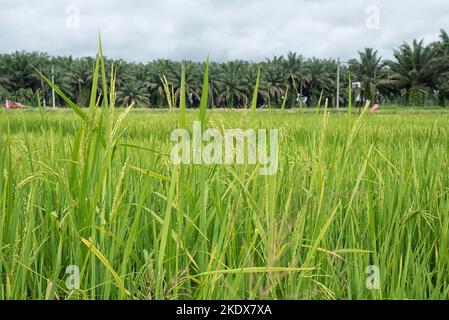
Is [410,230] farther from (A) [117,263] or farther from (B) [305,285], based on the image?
(A) [117,263]

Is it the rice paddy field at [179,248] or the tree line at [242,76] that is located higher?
the tree line at [242,76]

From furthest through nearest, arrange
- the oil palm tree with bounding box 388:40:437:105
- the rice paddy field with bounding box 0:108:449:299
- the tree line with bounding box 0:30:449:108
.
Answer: the oil palm tree with bounding box 388:40:437:105 < the tree line with bounding box 0:30:449:108 < the rice paddy field with bounding box 0:108:449:299

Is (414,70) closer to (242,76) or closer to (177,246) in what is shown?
(242,76)

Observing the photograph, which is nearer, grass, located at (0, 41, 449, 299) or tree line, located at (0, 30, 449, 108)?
grass, located at (0, 41, 449, 299)

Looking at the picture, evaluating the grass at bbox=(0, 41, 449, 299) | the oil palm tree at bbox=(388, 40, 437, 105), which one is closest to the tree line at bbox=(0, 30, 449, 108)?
the oil palm tree at bbox=(388, 40, 437, 105)

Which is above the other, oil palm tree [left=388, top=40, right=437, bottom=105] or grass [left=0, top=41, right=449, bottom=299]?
oil palm tree [left=388, top=40, right=437, bottom=105]

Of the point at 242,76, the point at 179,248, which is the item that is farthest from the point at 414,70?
the point at 179,248

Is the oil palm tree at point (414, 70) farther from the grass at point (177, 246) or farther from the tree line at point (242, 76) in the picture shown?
the grass at point (177, 246)

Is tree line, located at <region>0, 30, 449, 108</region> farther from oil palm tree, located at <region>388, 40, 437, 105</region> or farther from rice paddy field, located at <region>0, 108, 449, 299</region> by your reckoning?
rice paddy field, located at <region>0, 108, 449, 299</region>

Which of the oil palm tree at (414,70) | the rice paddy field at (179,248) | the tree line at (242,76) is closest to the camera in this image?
the rice paddy field at (179,248)

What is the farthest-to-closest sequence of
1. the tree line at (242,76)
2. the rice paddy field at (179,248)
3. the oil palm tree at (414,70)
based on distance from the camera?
the oil palm tree at (414,70)
the tree line at (242,76)
the rice paddy field at (179,248)

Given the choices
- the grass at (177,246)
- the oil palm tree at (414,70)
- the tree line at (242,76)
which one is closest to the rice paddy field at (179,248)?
the grass at (177,246)

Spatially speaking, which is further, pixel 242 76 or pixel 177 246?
pixel 242 76

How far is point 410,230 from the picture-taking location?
116 cm
